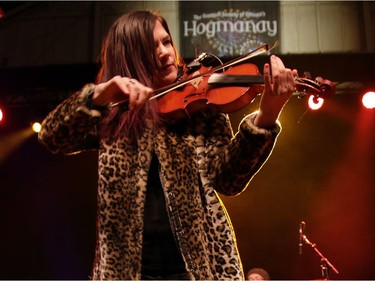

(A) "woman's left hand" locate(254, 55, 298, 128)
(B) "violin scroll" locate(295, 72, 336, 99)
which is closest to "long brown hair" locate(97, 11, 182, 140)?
(A) "woman's left hand" locate(254, 55, 298, 128)

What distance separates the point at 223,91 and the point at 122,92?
0.49 m

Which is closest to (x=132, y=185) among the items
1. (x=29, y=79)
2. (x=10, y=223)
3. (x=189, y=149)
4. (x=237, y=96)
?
(x=189, y=149)

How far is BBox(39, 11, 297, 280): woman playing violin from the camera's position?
118 centimetres

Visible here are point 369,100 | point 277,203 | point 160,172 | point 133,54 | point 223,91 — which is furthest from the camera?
point 277,203

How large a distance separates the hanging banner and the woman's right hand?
13.3 feet

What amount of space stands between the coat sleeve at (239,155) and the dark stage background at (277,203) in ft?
16.4

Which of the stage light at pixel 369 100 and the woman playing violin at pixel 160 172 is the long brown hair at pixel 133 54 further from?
the stage light at pixel 369 100

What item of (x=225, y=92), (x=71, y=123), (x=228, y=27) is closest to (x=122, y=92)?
(x=71, y=123)

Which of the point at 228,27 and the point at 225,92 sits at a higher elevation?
the point at 228,27

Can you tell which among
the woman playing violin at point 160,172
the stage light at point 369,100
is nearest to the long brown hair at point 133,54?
the woman playing violin at point 160,172

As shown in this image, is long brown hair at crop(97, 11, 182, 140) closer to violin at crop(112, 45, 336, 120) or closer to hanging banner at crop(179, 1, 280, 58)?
violin at crop(112, 45, 336, 120)

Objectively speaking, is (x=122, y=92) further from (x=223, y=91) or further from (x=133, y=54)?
(x=223, y=91)

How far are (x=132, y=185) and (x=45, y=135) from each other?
0.28 metres

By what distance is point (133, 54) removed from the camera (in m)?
1.46
